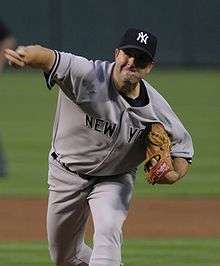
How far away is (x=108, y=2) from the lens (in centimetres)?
2764

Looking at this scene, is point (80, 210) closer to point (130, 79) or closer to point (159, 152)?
point (159, 152)

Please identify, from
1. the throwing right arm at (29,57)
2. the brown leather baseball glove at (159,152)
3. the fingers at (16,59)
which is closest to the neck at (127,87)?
the brown leather baseball glove at (159,152)

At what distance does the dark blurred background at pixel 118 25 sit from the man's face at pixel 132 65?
69.3 feet

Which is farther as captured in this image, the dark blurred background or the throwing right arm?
the dark blurred background

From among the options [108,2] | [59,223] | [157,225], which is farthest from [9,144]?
[108,2]

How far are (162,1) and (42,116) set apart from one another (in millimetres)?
9273

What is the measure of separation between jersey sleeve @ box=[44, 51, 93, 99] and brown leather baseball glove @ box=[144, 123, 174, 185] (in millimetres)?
529

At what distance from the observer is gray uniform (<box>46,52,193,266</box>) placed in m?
6.40

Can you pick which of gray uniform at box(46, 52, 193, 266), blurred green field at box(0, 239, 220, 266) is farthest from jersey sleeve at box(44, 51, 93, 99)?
blurred green field at box(0, 239, 220, 266)

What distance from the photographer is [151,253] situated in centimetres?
877

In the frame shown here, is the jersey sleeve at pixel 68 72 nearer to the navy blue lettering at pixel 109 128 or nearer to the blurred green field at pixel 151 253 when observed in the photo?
the navy blue lettering at pixel 109 128

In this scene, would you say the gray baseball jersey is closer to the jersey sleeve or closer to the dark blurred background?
the jersey sleeve

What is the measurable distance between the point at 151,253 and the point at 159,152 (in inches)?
93.1

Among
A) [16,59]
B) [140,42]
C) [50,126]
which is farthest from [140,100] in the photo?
[50,126]
